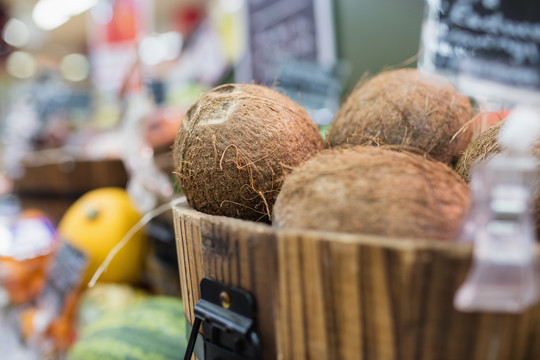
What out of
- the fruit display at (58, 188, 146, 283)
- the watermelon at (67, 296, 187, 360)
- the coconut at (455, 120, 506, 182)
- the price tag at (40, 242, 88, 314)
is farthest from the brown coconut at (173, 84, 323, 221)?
the fruit display at (58, 188, 146, 283)

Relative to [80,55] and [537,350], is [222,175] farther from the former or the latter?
[80,55]

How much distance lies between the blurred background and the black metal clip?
0.87ft

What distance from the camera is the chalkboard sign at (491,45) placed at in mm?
1174

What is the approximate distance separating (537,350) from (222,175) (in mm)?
342

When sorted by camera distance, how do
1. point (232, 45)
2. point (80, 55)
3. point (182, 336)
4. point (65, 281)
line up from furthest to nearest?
point (80, 55)
point (232, 45)
point (65, 281)
point (182, 336)

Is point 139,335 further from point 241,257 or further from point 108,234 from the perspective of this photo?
point 241,257

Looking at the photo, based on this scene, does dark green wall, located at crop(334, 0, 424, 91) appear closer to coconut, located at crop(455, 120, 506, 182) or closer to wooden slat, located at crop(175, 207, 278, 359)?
coconut, located at crop(455, 120, 506, 182)

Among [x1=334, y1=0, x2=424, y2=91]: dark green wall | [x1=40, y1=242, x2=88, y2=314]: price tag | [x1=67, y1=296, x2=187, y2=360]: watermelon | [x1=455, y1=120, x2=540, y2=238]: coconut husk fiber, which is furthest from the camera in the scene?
[x1=334, y1=0, x2=424, y2=91]: dark green wall

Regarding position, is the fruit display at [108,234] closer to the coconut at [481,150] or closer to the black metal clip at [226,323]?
the black metal clip at [226,323]

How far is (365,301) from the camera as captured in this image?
0.29 metres

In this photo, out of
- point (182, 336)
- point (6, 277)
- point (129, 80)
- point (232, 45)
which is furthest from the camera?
point (232, 45)

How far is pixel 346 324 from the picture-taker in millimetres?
300

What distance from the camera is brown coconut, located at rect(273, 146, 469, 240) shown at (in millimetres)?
327

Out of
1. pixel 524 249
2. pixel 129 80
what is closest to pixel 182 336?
pixel 524 249
